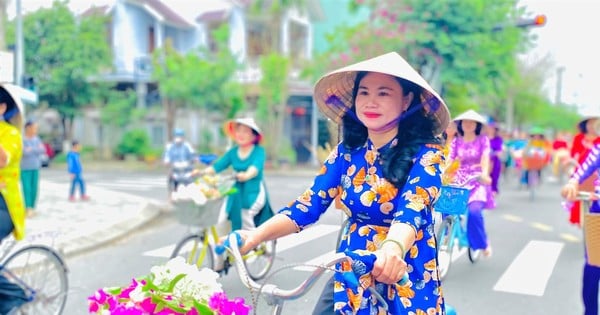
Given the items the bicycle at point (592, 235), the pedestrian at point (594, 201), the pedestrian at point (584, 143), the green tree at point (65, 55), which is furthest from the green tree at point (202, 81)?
the bicycle at point (592, 235)

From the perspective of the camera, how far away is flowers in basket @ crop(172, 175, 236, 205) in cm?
491

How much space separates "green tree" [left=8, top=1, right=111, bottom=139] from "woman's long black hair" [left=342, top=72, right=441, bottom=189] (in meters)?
19.1

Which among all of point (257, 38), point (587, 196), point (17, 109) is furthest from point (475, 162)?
point (257, 38)

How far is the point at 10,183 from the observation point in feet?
12.2

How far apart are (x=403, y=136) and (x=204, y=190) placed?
114 inches

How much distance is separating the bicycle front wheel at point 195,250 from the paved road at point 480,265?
1.05ft

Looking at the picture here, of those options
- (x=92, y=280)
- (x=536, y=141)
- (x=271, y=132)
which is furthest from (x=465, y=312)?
(x=271, y=132)

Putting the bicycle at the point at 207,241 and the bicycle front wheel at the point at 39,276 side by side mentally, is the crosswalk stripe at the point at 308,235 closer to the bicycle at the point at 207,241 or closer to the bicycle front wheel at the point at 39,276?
the bicycle at the point at 207,241

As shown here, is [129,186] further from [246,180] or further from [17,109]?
[17,109]

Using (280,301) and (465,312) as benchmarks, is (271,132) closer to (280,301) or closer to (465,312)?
(465,312)

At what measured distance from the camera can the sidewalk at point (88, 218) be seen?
756cm

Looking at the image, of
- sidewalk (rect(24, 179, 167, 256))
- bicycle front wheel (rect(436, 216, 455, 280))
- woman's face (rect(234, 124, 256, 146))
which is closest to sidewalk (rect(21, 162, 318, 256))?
sidewalk (rect(24, 179, 167, 256))

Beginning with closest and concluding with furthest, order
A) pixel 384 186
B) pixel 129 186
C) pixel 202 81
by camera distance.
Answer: pixel 384 186 < pixel 129 186 < pixel 202 81

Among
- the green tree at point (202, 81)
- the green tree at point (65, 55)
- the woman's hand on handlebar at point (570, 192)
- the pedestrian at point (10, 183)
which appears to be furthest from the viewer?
the green tree at point (202, 81)
